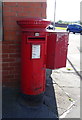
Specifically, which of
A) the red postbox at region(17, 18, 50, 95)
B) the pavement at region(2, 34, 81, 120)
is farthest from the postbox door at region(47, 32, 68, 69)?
the pavement at region(2, 34, 81, 120)

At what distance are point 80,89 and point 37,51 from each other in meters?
1.98

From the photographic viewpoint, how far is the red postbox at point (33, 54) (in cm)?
319

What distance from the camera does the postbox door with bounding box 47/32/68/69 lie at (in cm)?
366

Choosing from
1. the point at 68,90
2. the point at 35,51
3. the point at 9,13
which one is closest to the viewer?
the point at 35,51

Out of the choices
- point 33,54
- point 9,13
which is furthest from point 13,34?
point 33,54

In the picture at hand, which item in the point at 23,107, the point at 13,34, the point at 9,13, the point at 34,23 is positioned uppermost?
the point at 9,13

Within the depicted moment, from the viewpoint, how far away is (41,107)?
356cm

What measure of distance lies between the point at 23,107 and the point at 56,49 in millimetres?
1328

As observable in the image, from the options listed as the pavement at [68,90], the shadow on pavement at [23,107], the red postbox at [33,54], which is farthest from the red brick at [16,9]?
the pavement at [68,90]

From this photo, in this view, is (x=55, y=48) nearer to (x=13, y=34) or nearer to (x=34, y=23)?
(x=34, y=23)

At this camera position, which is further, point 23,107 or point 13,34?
point 13,34

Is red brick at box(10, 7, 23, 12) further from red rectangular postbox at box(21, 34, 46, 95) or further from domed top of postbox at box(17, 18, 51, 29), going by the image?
red rectangular postbox at box(21, 34, 46, 95)

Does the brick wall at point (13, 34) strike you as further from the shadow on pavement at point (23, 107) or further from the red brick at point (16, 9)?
the shadow on pavement at point (23, 107)

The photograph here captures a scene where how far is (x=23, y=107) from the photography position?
138 inches
